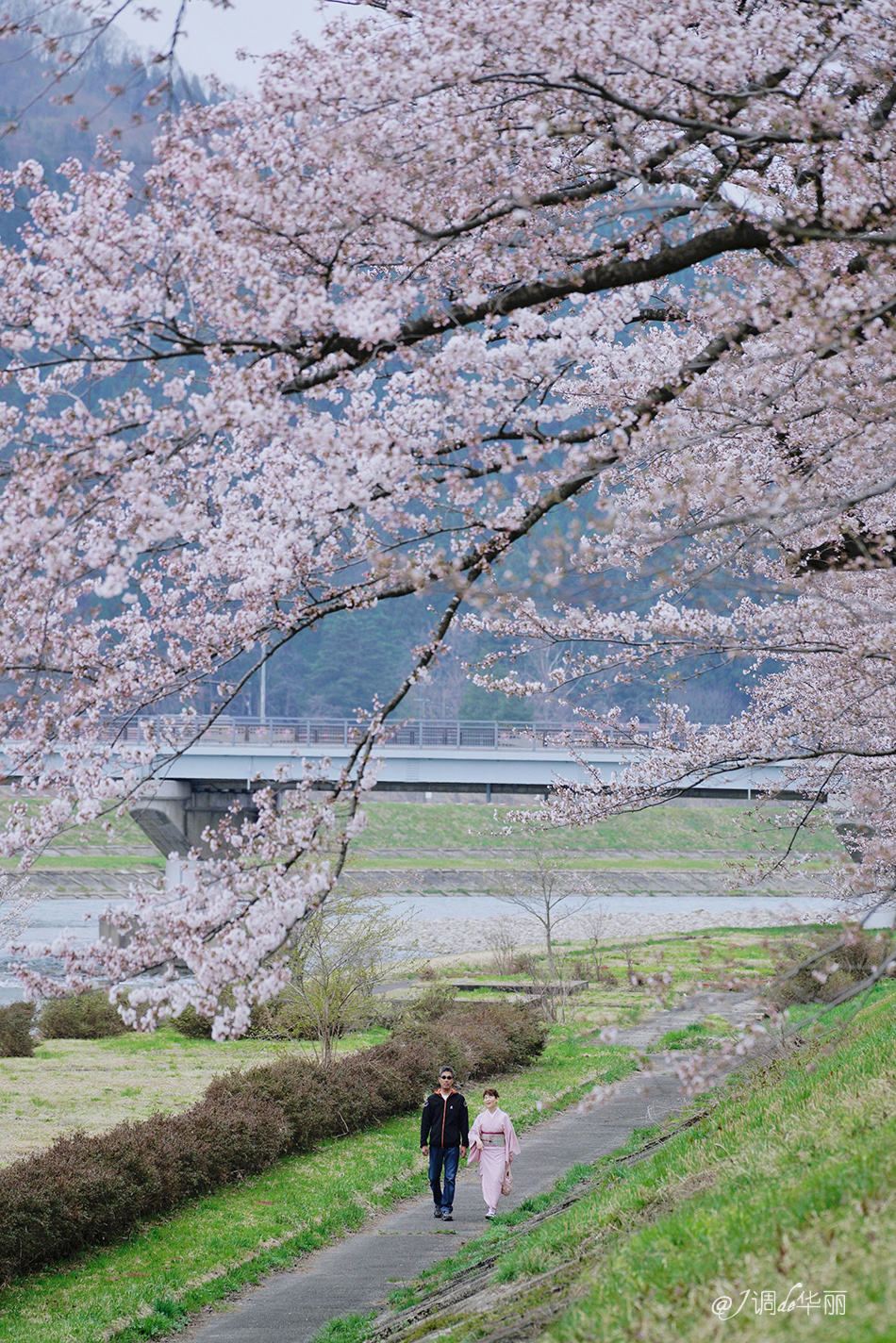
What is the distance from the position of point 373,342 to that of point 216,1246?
356 inches

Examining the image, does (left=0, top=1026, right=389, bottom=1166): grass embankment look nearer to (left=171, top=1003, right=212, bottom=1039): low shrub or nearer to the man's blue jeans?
(left=171, top=1003, right=212, bottom=1039): low shrub

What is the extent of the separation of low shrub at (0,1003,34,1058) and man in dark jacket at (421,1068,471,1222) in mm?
14764

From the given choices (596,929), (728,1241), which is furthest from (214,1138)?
(596,929)

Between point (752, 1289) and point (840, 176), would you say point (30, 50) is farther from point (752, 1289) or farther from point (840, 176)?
point (752, 1289)

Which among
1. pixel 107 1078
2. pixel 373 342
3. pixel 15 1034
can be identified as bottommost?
pixel 107 1078

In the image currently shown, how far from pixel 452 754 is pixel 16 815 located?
3734 centimetres

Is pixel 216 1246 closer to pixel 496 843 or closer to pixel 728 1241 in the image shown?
pixel 728 1241

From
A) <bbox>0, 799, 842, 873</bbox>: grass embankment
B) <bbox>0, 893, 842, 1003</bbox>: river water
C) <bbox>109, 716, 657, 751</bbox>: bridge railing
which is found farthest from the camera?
<bbox>0, 799, 842, 873</bbox>: grass embankment

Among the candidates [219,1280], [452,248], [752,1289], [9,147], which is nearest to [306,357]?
[452,248]

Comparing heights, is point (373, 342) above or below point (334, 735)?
below

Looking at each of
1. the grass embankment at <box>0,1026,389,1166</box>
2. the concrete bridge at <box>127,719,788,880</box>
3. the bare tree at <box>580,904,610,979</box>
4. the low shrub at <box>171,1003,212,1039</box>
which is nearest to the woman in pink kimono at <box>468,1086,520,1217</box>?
the grass embankment at <box>0,1026,389,1166</box>

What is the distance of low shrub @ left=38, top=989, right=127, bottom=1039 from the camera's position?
27.5 meters

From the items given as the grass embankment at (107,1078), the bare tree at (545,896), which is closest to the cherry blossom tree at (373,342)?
the grass embankment at (107,1078)

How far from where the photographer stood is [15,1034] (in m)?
24.5
